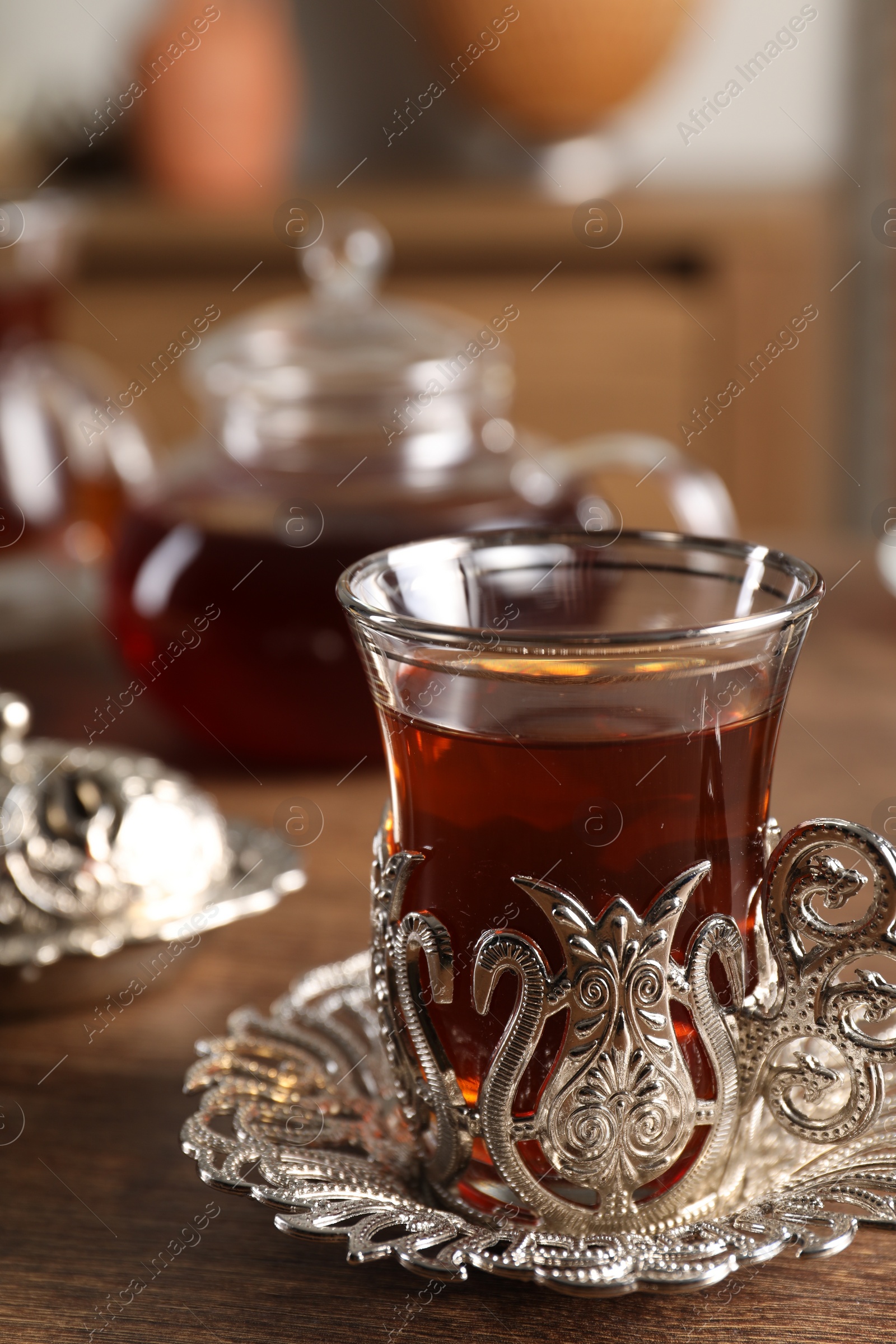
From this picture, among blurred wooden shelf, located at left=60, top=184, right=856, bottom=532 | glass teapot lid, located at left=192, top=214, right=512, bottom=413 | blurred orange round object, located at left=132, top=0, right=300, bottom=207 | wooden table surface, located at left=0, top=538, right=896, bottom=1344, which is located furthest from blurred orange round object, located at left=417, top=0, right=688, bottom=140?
wooden table surface, located at left=0, top=538, right=896, bottom=1344

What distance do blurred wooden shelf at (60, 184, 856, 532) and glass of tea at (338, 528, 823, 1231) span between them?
1961 millimetres

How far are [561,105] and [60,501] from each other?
1.54 meters

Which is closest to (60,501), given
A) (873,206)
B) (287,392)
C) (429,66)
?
(287,392)

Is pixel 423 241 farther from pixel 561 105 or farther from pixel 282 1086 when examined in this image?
pixel 282 1086

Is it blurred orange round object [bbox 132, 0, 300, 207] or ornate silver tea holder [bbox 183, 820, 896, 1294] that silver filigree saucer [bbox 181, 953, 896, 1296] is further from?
blurred orange round object [bbox 132, 0, 300, 207]

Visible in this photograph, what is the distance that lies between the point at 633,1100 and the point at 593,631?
0.13 metres

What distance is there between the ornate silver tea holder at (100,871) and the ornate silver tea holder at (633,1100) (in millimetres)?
155

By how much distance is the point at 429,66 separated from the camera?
249 centimetres

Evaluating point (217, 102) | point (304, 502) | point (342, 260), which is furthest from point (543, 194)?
point (304, 502)

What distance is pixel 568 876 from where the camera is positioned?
41cm

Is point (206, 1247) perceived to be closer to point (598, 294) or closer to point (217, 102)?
point (598, 294)

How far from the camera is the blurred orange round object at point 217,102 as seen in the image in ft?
7.48

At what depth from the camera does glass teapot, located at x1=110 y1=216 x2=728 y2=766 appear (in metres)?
0.84

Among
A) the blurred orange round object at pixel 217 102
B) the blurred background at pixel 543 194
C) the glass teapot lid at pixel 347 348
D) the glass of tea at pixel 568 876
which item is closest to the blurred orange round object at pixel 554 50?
the blurred background at pixel 543 194
